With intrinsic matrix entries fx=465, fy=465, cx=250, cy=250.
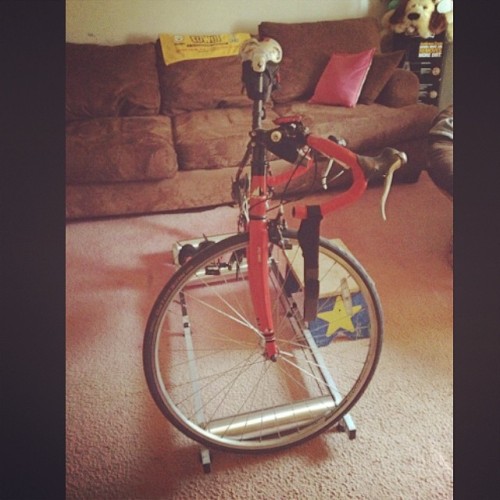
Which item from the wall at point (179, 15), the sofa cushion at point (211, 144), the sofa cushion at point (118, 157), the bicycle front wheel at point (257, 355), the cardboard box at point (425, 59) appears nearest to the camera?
the bicycle front wheel at point (257, 355)

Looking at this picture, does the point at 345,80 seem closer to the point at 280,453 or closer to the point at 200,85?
the point at 200,85

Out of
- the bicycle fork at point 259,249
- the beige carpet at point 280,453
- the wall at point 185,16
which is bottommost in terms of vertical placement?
the beige carpet at point 280,453

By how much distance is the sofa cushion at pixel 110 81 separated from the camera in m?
2.63

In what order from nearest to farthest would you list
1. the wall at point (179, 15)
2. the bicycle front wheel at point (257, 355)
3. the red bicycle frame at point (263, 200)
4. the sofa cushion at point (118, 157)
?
the red bicycle frame at point (263, 200) < the bicycle front wheel at point (257, 355) < the sofa cushion at point (118, 157) < the wall at point (179, 15)

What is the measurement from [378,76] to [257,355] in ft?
6.10

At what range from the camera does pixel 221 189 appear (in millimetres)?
2453

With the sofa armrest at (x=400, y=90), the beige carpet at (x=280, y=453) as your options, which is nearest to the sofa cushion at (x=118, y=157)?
the beige carpet at (x=280, y=453)

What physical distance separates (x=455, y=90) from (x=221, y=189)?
6.27ft

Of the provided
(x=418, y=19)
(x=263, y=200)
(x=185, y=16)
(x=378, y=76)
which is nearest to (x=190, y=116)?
(x=185, y=16)

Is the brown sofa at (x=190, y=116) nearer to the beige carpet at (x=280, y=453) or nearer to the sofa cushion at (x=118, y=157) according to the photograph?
the sofa cushion at (x=118, y=157)

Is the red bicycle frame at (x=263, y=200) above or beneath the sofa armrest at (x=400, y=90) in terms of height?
beneath

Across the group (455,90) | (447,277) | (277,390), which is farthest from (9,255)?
(447,277)

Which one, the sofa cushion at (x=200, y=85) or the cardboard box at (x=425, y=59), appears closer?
the sofa cushion at (x=200, y=85)

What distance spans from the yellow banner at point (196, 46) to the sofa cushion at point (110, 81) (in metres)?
0.12
